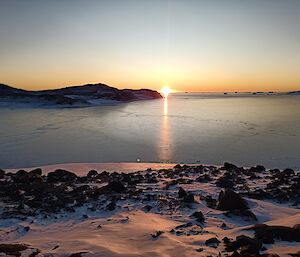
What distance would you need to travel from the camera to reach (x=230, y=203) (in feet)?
26.7

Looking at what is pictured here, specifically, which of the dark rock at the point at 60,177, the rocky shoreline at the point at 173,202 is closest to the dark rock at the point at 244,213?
the rocky shoreline at the point at 173,202

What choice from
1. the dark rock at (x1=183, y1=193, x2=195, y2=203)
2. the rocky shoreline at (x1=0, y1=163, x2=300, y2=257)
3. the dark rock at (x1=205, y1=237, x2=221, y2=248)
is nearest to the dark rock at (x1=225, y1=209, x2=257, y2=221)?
the rocky shoreline at (x1=0, y1=163, x2=300, y2=257)

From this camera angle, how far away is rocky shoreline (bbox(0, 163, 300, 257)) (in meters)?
5.59

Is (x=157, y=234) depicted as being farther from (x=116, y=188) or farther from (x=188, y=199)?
(x=116, y=188)

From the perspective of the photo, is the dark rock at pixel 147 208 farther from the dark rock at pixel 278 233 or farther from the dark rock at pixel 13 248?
the dark rock at pixel 13 248

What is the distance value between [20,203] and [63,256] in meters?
4.24

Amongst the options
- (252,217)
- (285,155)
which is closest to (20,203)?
(252,217)

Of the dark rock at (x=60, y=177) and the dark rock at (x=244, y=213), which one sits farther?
the dark rock at (x=60, y=177)

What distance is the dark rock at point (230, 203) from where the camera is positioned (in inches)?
317

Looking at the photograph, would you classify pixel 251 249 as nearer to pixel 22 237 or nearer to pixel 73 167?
pixel 22 237

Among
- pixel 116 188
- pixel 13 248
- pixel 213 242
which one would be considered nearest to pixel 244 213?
pixel 213 242

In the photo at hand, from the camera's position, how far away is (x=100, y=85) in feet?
511

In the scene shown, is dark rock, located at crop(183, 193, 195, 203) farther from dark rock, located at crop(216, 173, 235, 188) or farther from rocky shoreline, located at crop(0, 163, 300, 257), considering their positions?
dark rock, located at crop(216, 173, 235, 188)

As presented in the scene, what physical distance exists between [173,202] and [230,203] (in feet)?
5.09
